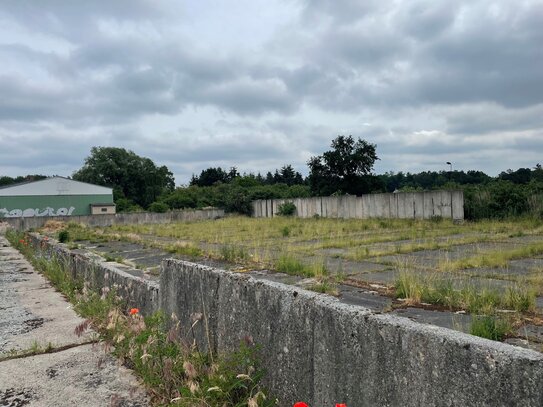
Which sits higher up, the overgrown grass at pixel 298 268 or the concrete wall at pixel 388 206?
the concrete wall at pixel 388 206

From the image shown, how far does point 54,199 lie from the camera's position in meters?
64.1

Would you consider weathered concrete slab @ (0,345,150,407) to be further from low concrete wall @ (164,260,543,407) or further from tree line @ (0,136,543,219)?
tree line @ (0,136,543,219)

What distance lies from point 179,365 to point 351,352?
5.39 feet

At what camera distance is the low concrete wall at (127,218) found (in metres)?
33.2

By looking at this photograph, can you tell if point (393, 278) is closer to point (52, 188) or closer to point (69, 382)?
point (69, 382)

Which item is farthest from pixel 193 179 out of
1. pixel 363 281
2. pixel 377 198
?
pixel 363 281

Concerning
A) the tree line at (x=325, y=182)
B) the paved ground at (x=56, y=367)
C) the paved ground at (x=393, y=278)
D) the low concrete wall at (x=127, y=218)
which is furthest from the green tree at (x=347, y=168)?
the paved ground at (x=56, y=367)

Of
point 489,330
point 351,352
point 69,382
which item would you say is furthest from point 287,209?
point 351,352

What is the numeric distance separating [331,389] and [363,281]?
14.7ft

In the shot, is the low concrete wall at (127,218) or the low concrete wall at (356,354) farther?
the low concrete wall at (127,218)

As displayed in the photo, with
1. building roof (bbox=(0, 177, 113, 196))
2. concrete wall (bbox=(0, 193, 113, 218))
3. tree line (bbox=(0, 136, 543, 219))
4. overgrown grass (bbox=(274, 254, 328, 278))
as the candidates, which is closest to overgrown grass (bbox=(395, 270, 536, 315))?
overgrown grass (bbox=(274, 254, 328, 278))

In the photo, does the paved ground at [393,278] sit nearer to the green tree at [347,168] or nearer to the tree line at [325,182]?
the tree line at [325,182]

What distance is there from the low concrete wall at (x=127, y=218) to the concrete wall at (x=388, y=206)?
26.4 feet

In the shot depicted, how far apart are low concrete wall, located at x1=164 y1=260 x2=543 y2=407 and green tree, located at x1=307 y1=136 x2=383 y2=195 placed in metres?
41.8
